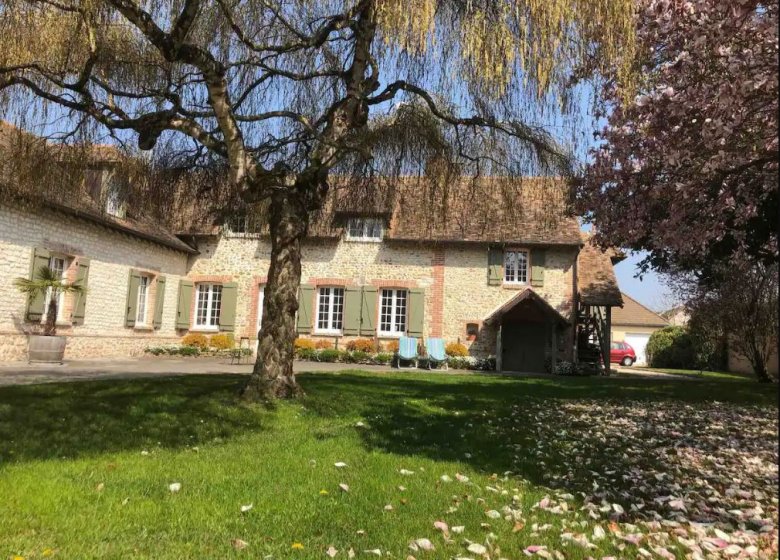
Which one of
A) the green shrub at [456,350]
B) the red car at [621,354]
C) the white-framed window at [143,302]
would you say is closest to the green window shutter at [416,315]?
the green shrub at [456,350]

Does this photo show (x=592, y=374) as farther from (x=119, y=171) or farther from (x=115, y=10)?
(x=115, y=10)

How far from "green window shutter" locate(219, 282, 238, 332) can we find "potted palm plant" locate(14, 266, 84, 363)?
19.5 feet

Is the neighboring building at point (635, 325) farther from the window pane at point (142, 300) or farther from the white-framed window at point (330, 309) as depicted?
the window pane at point (142, 300)

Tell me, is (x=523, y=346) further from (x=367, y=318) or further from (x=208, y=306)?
(x=208, y=306)

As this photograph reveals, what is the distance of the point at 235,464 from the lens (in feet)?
16.2

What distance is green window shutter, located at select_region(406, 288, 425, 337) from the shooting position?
67.1ft

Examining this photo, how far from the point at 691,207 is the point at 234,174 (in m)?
5.18

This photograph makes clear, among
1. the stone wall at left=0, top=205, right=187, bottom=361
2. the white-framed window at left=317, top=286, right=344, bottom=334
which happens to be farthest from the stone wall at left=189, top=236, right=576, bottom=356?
the stone wall at left=0, top=205, right=187, bottom=361

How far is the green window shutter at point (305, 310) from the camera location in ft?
68.7

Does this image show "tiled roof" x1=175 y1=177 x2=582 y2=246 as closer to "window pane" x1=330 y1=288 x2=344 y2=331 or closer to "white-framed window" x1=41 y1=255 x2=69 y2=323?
"white-framed window" x1=41 y1=255 x2=69 y2=323

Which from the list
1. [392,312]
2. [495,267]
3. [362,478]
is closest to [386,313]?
[392,312]

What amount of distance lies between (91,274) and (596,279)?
15.9m

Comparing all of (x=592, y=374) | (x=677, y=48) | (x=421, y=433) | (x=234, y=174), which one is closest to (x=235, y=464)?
(x=421, y=433)

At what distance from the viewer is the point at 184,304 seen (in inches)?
833
